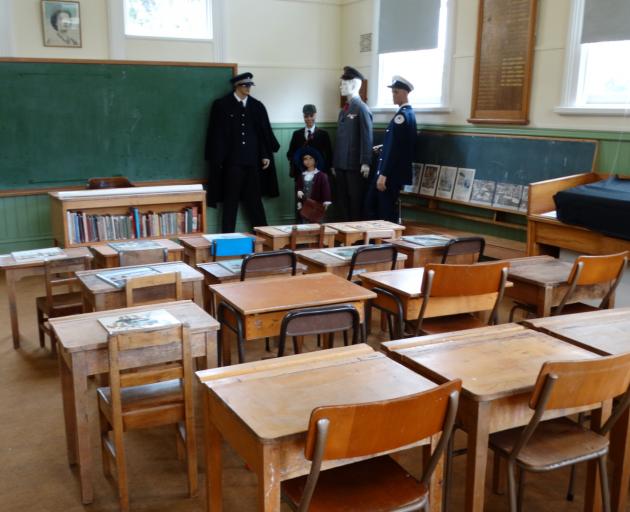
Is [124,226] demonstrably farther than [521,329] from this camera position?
Yes

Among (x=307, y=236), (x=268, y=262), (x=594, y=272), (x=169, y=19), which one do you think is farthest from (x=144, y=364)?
(x=169, y=19)

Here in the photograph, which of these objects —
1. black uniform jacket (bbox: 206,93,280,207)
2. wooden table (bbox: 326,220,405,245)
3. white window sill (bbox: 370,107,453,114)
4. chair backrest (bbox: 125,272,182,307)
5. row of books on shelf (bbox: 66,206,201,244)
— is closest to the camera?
chair backrest (bbox: 125,272,182,307)

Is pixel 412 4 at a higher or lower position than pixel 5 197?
higher

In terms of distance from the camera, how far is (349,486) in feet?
6.12

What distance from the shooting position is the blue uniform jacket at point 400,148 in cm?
645

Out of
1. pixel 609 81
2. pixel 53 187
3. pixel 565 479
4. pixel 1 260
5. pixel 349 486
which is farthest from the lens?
pixel 53 187

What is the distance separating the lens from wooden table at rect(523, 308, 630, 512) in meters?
2.29

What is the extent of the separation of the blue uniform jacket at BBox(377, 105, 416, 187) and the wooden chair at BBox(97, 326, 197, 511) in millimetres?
4273

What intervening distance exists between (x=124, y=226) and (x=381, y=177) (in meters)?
2.55

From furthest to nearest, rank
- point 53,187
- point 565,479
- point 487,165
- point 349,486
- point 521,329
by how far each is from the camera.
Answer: point 53,187 < point 487,165 < point 565,479 < point 521,329 < point 349,486

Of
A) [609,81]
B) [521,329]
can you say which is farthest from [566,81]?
[521,329]

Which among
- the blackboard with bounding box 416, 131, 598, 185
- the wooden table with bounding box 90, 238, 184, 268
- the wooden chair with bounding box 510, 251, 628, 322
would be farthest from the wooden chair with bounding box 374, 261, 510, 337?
the blackboard with bounding box 416, 131, 598, 185

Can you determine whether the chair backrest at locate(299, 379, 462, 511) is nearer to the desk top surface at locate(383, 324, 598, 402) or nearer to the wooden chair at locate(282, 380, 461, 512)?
the wooden chair at locate(282, 380, 461, 512)

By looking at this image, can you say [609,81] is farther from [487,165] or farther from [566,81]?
[487,165]
